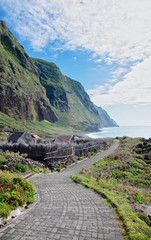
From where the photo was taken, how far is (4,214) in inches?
241

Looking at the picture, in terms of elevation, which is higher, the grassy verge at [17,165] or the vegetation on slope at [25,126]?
the vegetation on slope at [25,126]

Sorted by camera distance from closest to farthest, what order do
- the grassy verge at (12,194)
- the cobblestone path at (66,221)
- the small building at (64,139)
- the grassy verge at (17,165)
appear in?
the cobblestone path at (66,221) < the grassy verge at (12,194) < the grassy verge at (17,165) < the small building at (64,139)

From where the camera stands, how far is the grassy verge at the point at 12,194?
6.47m

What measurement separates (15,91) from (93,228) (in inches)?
4645

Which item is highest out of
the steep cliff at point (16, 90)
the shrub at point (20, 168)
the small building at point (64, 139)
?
the steep cliff at point (16, 90)

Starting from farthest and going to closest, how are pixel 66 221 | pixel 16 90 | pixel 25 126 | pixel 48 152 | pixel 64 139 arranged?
pixel 16 90, pixel 25 126, pixel 64 139, pixel 48 152, pixel 66 221

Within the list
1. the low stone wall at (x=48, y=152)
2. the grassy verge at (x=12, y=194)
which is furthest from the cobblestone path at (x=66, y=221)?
the low stone wall at (x=48, y=152)

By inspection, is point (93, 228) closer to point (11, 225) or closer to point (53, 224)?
point (53, 224)

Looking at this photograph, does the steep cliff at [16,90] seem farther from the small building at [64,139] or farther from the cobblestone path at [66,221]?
the cobblestone path at [66,221]

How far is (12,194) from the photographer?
23.7ft

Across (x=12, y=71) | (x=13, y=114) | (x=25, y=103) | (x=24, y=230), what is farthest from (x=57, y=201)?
(x=12, y=71)

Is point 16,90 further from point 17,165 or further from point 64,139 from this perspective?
point 17,165

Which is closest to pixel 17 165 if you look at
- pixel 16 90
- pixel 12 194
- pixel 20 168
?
pixel 20 168

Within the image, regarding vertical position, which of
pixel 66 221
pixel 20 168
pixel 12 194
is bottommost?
pixel 20 168
